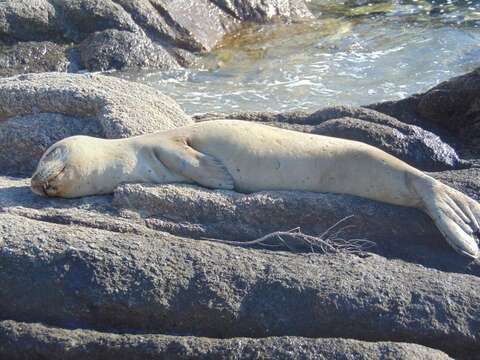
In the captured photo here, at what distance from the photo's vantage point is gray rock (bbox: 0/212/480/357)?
3.73 metres

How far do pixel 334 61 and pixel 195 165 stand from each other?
793 cm

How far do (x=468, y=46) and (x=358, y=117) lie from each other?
7.17 m

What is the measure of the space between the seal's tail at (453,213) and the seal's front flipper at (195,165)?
1.08 metres

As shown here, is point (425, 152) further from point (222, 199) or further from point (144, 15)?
point (144, 15)

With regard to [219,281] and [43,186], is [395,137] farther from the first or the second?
[43,186]

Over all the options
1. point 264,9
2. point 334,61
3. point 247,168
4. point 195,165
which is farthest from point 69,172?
point 264,9

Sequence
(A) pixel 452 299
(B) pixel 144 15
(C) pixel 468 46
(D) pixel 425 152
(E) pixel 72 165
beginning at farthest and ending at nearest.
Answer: (C) pixel 468 46 → (B) pixel 144 15 → (D) pixel 425 152 → (E) pixel 72 165 → (A) pixel 452 299

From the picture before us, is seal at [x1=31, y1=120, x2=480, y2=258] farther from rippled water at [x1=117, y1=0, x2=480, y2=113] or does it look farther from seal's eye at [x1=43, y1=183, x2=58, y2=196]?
rippled water at [x1=117, y1=0, x2=480, y2=113]

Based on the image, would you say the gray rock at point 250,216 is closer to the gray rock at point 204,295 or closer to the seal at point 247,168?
the seal at point 247,168

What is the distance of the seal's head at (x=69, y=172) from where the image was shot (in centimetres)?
445

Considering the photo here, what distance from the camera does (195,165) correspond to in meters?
4.62

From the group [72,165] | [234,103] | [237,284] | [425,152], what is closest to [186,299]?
[237,284]

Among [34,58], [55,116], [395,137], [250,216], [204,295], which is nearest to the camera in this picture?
[204,295]

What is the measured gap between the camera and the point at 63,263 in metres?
3.79
